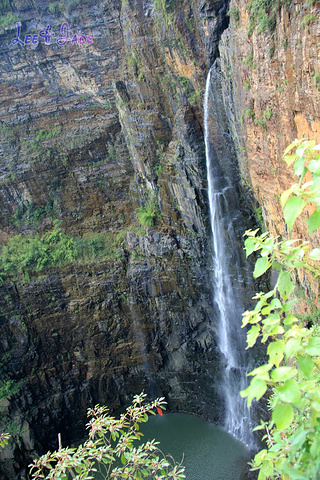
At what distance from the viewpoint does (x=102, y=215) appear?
46.7 ft

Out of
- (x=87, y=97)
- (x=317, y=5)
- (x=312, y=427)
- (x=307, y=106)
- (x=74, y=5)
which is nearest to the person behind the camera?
(x=312, y=427)

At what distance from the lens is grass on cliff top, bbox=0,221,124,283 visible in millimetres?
13508

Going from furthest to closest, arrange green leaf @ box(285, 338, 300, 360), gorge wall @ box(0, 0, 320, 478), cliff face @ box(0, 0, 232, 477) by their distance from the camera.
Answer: cliff face @ box(0, 0, 232, 477) → gorge wall @ box(0, 0, 320, 478) → green leaf @ box(285, 338, 300, 360)

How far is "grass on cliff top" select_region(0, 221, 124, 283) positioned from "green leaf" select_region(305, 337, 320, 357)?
11.8 metres

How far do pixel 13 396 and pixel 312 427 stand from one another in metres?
13.2

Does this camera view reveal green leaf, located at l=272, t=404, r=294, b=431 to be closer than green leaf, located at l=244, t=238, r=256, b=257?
Yes

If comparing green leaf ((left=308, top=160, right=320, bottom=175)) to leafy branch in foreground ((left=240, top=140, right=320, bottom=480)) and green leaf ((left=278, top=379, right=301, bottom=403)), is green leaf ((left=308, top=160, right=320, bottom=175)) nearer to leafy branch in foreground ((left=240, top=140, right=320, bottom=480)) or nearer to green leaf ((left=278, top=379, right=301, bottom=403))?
leafy branch in foreground ((left=240, top=140, right=320, bottom=480))

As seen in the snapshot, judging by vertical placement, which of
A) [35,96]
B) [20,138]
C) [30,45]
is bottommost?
[20,138]

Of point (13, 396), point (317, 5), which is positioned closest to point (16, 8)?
point (317, 5)

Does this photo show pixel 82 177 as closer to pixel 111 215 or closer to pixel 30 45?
pixel 111 215

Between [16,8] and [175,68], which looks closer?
[175,68]

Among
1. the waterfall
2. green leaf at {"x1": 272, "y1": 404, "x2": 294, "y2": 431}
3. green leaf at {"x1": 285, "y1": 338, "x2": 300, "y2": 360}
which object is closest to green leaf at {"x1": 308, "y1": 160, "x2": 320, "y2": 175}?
green leaf at {"x1": 285, "y1": 338, "x2": 300, "y2": 360}

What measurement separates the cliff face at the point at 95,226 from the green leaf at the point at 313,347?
9712 millimetres

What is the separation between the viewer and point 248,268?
→ 10953 millimetres
